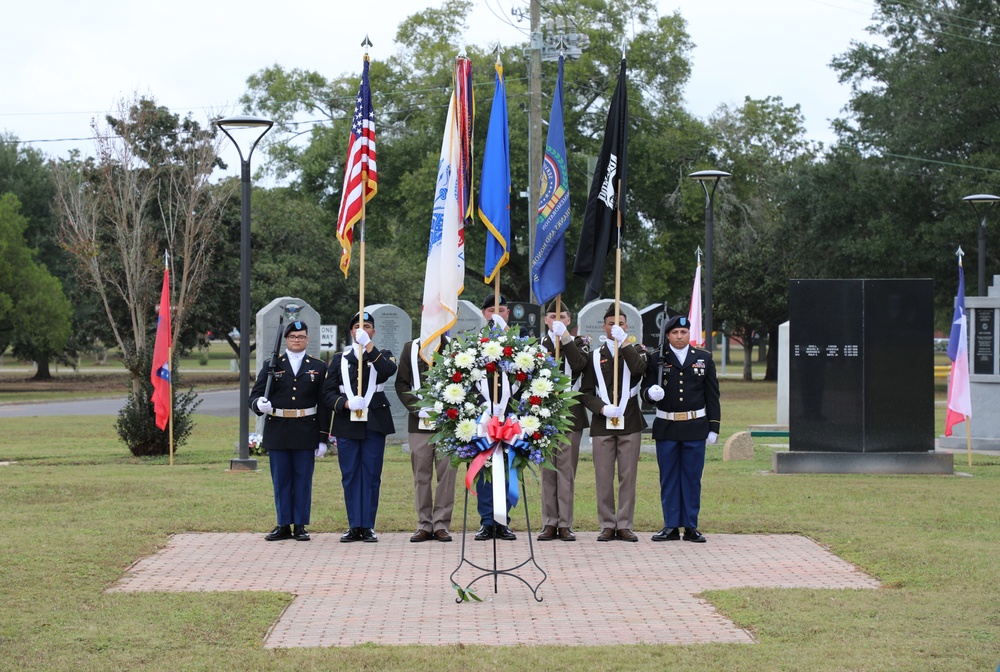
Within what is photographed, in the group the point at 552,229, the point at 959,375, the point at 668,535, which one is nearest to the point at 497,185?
the point at 552,229

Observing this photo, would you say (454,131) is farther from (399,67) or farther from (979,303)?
(399,67)

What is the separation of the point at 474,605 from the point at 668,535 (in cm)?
322

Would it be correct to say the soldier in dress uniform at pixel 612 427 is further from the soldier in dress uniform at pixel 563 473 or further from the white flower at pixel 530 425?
the white flower at pixel 530 425

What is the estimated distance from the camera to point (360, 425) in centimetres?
1093

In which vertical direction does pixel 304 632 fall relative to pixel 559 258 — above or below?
below

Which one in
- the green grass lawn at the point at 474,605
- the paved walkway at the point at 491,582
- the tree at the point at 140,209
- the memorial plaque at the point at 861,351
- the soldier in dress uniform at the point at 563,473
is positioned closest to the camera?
the green grass lawn at the point at 474,605

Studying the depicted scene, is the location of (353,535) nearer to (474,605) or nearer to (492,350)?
(474,605)

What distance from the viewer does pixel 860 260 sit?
42.9 metres

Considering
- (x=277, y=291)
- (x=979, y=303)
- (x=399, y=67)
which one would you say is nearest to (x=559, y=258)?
(x=979, y=303)

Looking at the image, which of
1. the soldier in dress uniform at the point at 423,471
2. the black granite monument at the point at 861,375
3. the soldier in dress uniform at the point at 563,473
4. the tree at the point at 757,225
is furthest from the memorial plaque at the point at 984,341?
the tree at the point at 757,225

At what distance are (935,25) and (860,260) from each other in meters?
8.02

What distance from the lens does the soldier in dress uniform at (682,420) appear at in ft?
36.2

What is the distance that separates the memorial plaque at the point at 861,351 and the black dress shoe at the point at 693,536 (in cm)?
574

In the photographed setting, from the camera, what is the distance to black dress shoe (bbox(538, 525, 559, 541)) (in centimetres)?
1106
